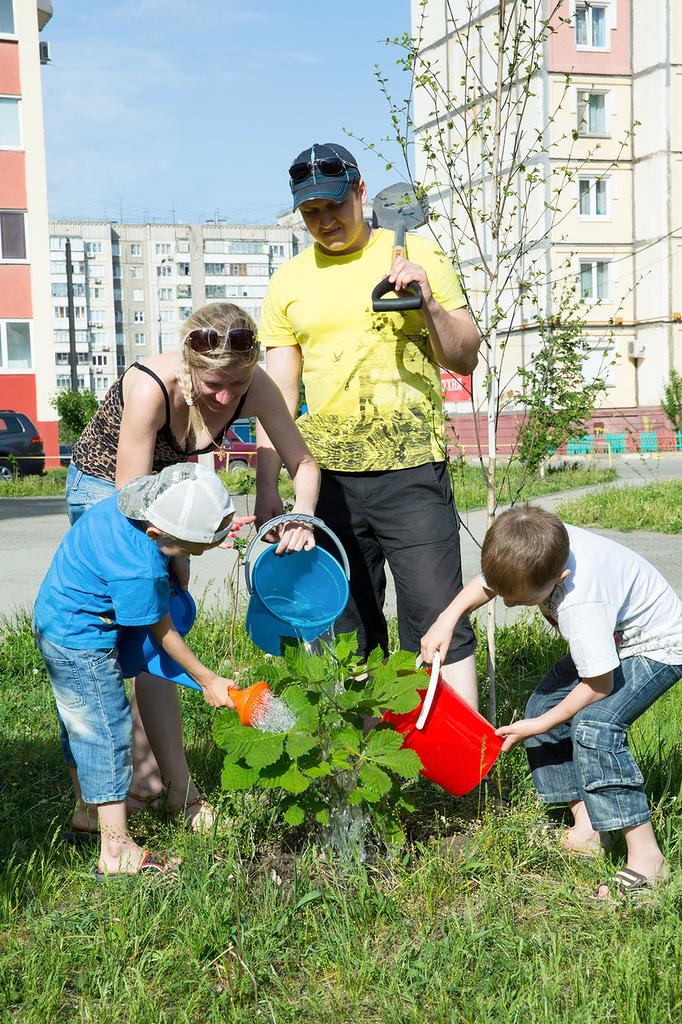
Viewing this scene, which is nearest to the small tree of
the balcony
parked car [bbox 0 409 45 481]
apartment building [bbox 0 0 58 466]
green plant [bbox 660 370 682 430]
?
parked car [bbox 0 409 45 481]

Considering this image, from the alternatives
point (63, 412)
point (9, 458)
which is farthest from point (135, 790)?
point (63, 412)

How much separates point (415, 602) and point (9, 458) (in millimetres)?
17741

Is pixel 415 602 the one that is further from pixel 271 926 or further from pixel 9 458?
pixel 9 458

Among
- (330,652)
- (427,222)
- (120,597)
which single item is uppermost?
(427,222)

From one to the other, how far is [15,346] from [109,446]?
24519 millimetres

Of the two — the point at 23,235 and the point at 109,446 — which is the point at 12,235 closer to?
the point at 23,235

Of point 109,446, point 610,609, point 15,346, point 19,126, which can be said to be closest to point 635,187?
point 19,126

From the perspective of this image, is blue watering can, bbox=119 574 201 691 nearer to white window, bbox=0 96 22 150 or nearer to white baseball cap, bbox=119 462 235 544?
white baseball cap, bbox=119 462 235 544

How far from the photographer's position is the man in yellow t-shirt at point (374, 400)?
291 centimetres

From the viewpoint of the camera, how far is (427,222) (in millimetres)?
3357

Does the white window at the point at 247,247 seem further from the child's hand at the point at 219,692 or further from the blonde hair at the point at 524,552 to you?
the blonde hair at the point at 524,552

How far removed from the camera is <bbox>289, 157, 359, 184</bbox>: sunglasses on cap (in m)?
2.77

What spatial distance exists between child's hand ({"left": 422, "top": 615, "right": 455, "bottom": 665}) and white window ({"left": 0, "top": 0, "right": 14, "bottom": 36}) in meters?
27.5

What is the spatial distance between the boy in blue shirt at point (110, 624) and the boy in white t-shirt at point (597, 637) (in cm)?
67
